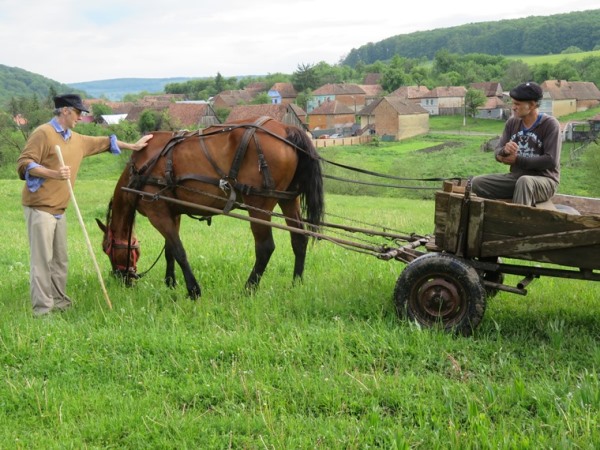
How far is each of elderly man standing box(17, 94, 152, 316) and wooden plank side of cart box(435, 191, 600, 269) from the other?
12.0 feet

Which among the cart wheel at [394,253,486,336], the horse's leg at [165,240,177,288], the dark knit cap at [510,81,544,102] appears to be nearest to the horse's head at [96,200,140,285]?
the horse's leg at [165,240,177,288]

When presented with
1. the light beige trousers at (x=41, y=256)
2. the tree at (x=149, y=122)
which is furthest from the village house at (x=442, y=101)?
the light beige trousers at (x=41, y=256)

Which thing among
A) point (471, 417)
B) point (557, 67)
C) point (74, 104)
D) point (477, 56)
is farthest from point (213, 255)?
point (477, 56)

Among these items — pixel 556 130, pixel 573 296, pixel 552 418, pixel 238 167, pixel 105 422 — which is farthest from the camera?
pixel 238 167

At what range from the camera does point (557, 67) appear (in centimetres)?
11812

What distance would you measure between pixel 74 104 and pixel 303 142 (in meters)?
2.40

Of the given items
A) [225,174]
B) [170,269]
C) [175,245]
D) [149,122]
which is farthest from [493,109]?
[175,245]

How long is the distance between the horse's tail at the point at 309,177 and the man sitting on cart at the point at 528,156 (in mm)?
1816

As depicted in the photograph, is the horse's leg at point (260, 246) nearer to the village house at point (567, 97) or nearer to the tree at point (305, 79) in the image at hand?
the village house at point (567, 97)

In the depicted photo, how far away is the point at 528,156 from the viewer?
5.40m

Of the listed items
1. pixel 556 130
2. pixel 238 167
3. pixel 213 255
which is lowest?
pixel 213 255

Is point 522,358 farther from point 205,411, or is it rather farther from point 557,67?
point 557,67

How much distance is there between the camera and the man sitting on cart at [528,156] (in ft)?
17.4

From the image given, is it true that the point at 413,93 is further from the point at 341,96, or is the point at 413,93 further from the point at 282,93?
the point at 282,93
